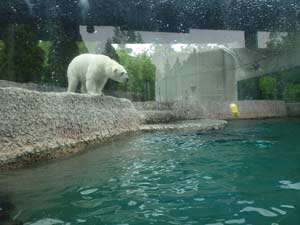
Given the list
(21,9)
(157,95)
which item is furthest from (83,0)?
(157,95)

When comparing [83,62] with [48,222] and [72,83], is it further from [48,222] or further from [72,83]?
[48,222]

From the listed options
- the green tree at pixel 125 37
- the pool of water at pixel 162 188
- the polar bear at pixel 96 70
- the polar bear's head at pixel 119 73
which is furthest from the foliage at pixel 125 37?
the pool of water at pixel 162 188

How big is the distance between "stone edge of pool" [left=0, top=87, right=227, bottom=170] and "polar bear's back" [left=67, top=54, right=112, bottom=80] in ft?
3.49

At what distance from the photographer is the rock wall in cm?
342

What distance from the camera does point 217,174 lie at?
3090 mm

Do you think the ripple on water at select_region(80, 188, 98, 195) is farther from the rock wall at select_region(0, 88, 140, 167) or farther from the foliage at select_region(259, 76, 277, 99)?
the foliage at select_region(259, 76, 277, 99)

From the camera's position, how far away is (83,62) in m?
6.89

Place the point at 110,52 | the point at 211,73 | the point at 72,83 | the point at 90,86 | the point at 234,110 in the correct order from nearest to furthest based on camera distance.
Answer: the point at 90,86
the point at 72,83
the point at 234,110
the point at 110,52
the point at 211,73

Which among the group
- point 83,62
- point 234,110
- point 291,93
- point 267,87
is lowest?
point 234,110

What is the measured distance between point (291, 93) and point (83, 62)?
12352 millimetres

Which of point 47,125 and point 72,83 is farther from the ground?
point 72,83

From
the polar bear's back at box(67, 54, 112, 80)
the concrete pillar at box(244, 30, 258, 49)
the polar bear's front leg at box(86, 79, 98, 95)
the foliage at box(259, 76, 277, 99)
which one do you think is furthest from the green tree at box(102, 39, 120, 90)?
the polar bear's front leg at box(86, 79, 98, 95)

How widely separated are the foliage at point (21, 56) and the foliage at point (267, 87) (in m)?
9.99

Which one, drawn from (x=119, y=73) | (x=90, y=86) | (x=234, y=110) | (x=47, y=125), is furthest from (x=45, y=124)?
(x=234, y=110)
